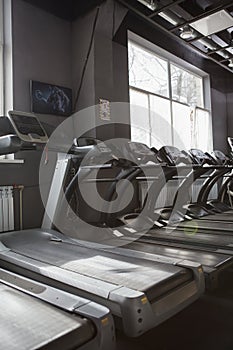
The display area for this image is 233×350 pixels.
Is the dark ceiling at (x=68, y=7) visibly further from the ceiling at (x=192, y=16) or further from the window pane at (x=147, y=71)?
the window pane at (x=147, y=71)

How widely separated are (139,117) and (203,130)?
2335mm

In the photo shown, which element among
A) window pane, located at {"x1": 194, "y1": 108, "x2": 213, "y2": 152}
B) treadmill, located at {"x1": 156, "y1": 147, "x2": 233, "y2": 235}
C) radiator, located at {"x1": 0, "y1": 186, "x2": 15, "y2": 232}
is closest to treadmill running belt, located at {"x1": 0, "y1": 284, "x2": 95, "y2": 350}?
radiator, located at {"x1": 0, "y1": 186, "x2": 15, "y2": 232}

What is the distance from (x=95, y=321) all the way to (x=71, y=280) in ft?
1.72

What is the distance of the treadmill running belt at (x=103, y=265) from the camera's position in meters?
1.73

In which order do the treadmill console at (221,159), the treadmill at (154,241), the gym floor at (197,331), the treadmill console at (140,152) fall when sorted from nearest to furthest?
1. the gym floor at (197,331)
2. the treadmill at (154,241)
3. the treadmill console at (140,152)
4. the treadmill console at (221,159)

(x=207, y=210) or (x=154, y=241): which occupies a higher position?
(x=207, y=210)

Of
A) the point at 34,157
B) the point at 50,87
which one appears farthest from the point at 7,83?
the point at 34,157

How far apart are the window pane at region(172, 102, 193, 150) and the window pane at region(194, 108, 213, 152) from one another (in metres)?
0.27

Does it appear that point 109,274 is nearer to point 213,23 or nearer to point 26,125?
point 26,125

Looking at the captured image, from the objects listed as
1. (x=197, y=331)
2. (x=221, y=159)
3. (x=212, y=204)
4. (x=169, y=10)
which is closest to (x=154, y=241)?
(x=197, y=331)

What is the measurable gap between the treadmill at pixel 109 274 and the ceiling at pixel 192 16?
281cm

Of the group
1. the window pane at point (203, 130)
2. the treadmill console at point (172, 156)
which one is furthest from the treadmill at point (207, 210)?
the window pane at point (203, 130)

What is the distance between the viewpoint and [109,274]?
6.13ft

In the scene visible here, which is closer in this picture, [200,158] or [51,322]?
[51,322]
